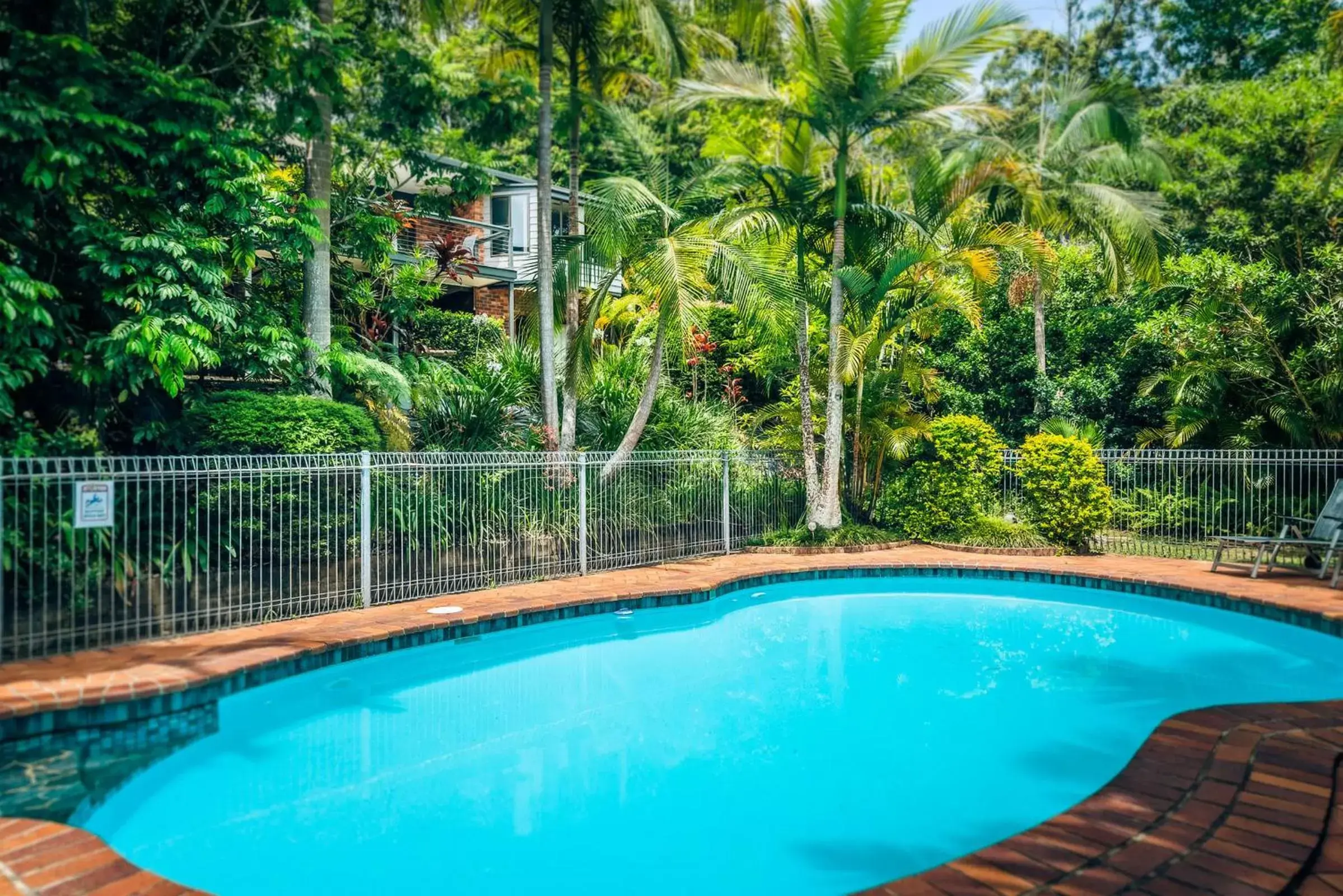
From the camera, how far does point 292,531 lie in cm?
862

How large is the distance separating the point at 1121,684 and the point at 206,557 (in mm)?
8107

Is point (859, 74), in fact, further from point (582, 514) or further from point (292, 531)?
point (292, 531)

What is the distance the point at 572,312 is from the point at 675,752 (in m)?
8.41

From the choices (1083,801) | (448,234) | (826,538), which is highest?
(448,234)

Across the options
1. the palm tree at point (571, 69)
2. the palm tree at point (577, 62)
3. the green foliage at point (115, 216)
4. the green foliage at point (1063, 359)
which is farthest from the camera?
the green foliage at point (1063, 359)

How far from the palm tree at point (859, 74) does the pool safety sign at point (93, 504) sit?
9.03 metres

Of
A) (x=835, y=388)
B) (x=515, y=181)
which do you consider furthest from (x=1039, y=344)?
(x=515, y=181)

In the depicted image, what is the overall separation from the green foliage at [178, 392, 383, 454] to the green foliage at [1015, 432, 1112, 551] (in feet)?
31.9

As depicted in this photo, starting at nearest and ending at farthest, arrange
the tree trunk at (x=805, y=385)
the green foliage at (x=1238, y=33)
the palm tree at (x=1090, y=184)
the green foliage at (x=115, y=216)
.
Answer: the green foliage at (x=115, y=216)
the tree trunk at (x=805, y=385)
the palm tree at (x=1090, y=184)
the green foliage at (x=1238, y=33)

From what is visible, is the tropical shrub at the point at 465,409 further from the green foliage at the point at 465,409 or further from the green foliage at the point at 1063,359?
the green foliage at the point at 1063,359

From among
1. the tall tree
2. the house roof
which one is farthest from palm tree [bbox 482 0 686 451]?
the house roof

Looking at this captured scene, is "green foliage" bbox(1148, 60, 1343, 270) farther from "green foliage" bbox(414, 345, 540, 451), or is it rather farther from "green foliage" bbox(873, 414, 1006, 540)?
"green foliage" bbox(414, 345, 540, 451)

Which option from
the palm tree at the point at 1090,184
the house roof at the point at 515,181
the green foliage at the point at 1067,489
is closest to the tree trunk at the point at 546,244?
the house roof at the point at 515,181

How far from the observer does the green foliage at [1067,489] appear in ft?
42.4
